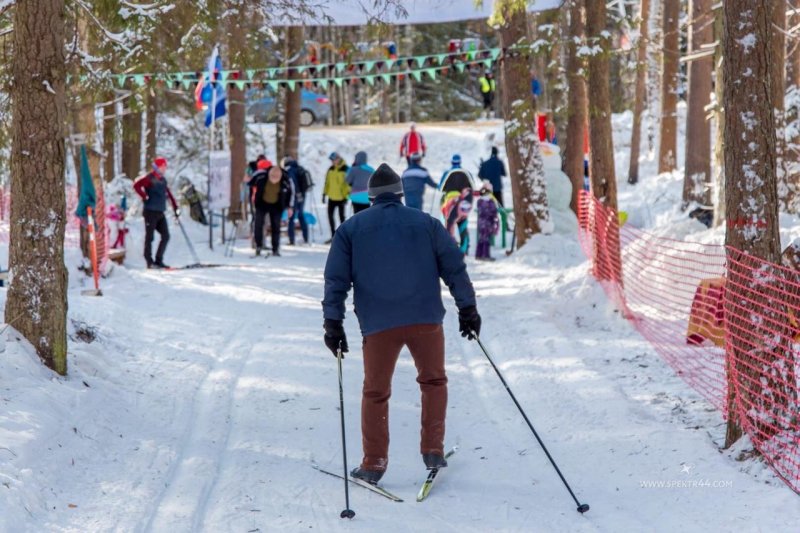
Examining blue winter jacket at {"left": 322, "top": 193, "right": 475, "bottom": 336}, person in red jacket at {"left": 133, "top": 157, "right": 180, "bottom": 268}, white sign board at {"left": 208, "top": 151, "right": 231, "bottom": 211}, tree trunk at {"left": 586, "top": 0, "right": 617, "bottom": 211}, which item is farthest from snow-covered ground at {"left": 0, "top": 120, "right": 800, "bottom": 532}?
white sign board at {"left": 208, "top": 151, "right": 231, "bottom": 211}

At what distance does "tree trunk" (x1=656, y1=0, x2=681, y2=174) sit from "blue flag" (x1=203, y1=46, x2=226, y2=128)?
31.3 ft

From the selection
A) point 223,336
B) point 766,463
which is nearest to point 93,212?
point 223,336

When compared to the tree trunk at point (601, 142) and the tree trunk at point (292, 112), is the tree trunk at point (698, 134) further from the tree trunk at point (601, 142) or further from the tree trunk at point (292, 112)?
the tree trunk at point (292, 112)

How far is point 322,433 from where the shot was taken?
670cm

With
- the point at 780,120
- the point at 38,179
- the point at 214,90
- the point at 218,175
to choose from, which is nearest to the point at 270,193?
the point at 218,175

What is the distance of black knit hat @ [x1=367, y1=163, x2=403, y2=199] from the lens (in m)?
5.65

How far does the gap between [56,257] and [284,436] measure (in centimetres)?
224

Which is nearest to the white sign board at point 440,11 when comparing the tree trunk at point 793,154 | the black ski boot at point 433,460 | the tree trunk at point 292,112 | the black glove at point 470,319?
the tree trunk at point 793,154

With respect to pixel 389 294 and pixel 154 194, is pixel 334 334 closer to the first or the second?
pixel 389 294

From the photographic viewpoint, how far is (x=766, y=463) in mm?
5426

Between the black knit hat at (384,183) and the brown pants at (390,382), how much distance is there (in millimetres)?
819

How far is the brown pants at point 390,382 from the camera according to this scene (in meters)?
5.53

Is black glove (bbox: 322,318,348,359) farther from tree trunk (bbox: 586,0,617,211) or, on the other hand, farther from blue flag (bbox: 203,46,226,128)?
blue flag (bbox: 203,46,226,128)

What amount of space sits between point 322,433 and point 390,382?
1.27 metres
